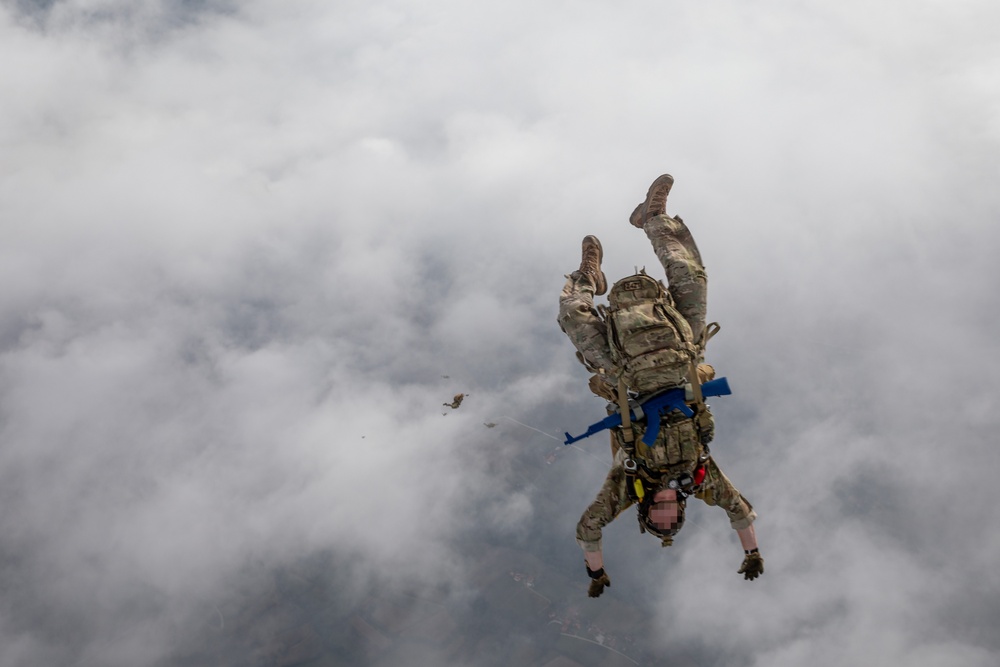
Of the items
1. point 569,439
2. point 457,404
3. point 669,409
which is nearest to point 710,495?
point 669,409

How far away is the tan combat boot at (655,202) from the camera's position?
13727mm

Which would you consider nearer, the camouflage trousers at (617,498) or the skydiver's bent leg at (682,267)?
the camouflage trousers at (617,498)

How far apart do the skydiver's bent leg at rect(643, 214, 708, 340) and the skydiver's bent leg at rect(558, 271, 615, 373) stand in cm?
174

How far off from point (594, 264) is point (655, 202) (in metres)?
1.95

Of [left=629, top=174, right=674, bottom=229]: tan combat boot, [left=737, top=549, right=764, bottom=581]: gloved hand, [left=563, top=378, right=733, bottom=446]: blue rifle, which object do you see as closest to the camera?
[left=563, top=378, right=733, bottom=446]: blue rifle

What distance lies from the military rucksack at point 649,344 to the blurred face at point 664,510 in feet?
6.48

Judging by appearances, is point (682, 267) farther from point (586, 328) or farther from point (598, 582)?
point (598, 582)

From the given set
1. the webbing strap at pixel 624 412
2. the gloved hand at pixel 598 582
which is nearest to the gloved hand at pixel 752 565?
the gloved hand at pixel 598 582

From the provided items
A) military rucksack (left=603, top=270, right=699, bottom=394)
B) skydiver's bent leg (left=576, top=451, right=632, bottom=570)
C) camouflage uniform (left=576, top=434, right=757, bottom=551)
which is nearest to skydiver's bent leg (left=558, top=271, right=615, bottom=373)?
military rucksack (left=603, top=270, right=699, bottom=394)

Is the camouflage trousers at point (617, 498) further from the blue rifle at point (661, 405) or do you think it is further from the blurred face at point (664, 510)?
the blue rifle at point (661, 405)

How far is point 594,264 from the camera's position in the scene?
534 inches

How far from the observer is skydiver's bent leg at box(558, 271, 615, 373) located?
11.8m

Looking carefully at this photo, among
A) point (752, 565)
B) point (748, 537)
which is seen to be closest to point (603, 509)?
point (748, 537)

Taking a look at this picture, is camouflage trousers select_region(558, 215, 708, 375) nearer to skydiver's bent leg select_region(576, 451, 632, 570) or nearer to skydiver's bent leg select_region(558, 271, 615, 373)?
skydiver's bent leg select_region(558, 271, 615, 373)
